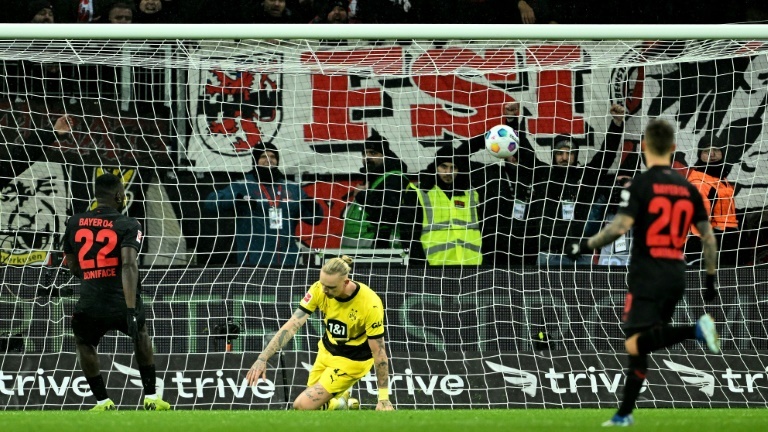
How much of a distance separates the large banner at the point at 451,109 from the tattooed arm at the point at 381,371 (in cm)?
331

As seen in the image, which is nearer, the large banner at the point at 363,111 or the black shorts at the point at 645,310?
the black shorts at the point at 645,310

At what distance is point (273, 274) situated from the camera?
11531mm

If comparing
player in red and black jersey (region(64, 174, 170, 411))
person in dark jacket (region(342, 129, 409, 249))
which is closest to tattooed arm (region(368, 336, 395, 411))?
player in red and black jersey (region(64, 174, 170, 411))

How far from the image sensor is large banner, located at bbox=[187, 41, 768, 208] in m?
13.1

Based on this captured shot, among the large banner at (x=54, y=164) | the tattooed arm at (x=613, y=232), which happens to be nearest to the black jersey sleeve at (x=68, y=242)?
the large banner at (x=54, y=164)

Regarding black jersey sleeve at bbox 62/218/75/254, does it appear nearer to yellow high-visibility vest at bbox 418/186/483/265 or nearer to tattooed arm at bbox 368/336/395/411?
tattooed arm at bbox 368/336/395/411

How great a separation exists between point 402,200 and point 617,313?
2.68 m

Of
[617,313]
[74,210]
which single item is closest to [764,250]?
[617,313]

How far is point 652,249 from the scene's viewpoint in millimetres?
6789

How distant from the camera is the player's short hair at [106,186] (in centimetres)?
959

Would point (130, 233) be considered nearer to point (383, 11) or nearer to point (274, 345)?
point (274, 345)

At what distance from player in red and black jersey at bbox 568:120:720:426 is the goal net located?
155 inches

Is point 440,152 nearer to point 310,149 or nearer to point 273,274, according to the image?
point 310,149

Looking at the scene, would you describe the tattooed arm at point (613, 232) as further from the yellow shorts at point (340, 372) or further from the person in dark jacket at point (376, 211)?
the person in dark jacket at point (376, 211)
